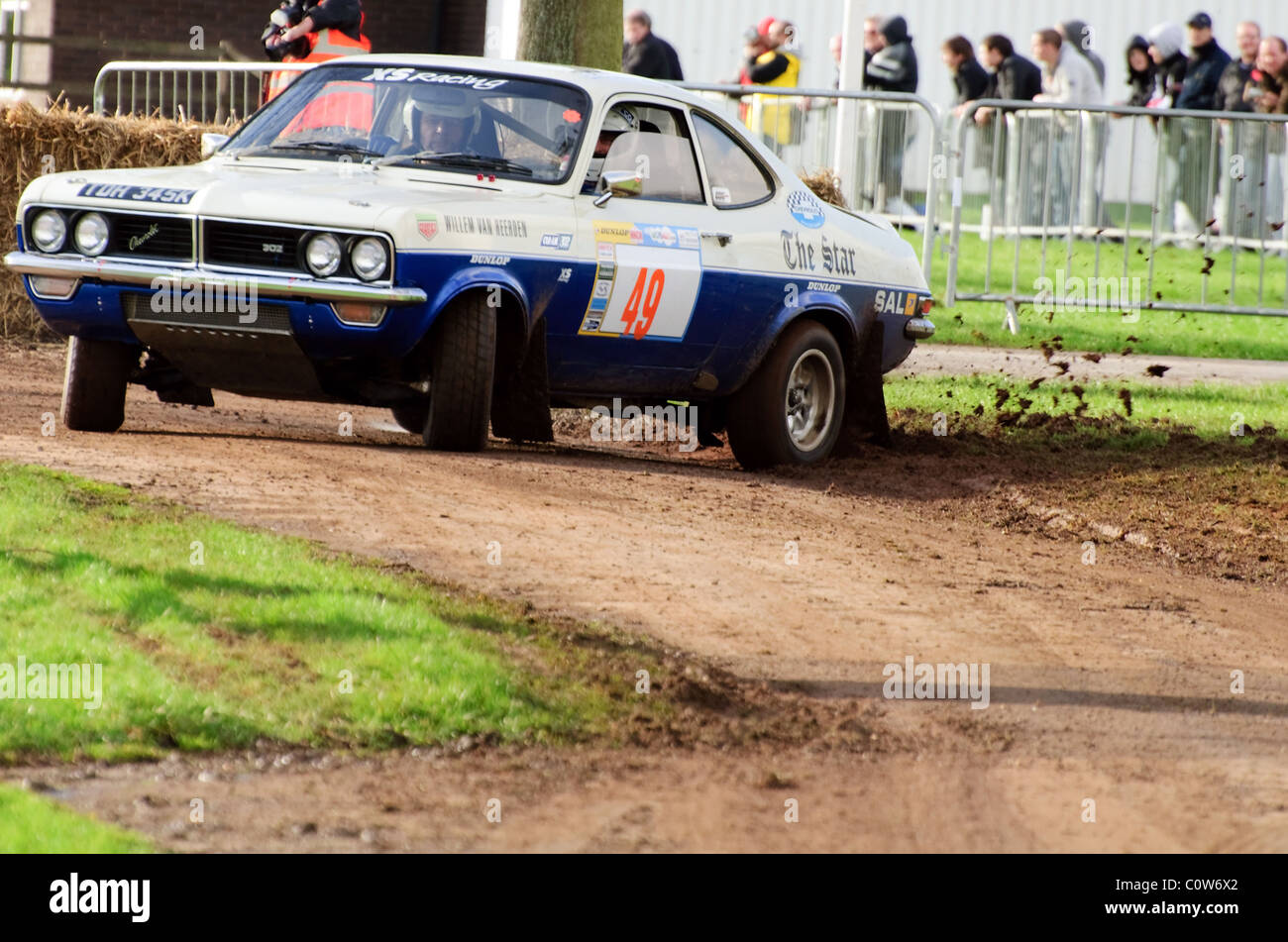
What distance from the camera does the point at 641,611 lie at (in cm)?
667

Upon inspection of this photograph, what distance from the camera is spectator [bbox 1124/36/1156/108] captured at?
21.9 meters

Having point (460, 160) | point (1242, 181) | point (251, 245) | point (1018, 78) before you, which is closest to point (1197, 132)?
point (1242, 181)

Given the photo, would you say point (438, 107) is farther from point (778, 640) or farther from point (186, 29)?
point (186, 29)

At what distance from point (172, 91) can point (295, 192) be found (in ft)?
30.2

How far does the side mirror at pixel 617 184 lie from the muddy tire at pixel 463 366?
891mm

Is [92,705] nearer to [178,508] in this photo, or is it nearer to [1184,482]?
[178,508]

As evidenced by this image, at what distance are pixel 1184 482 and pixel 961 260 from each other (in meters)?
7.14

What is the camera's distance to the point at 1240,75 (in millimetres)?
20969

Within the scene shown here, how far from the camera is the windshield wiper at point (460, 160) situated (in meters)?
9.02


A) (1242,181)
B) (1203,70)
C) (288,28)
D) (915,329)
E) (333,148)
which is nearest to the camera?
(333,148)

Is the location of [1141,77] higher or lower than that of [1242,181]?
higher

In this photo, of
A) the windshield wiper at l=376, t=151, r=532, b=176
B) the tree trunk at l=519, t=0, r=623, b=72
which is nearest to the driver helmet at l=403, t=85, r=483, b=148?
the windshield wiper at l=376, t=151, r=532, b=176
